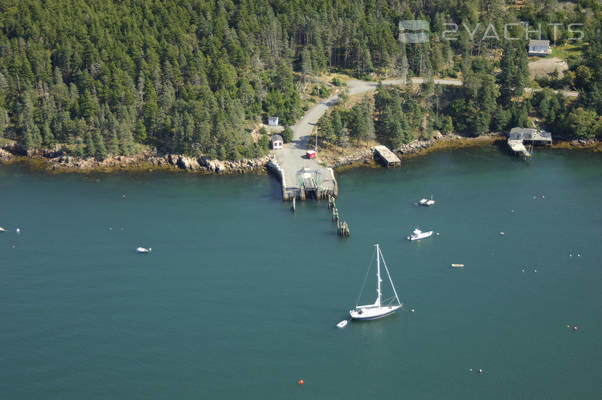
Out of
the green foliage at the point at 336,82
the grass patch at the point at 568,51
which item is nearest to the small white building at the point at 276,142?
the green foliage at the point at 336,82

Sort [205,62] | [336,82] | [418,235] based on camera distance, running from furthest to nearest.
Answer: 1. [336,82]
2. [205,62]
3. [418,235]

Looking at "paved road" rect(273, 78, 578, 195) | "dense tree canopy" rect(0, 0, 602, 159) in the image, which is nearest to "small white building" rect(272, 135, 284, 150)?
"paved road" rect(273, 78, 578, 195)

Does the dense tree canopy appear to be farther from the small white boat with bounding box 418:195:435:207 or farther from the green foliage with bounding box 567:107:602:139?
the small white boat with bounding box 418:195:435:207

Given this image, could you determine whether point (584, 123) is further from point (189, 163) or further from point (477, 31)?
point (189, 163)

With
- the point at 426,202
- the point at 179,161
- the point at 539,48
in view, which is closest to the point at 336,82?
the point at 179,161

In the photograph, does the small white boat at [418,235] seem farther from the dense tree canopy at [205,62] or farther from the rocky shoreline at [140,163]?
the rocky shoreline at [140,163]
